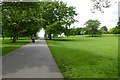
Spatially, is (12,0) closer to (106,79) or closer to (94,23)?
(106,79)

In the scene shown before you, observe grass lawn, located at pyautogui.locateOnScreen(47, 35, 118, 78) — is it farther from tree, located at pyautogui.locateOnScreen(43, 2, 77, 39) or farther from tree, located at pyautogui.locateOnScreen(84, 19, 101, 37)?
tree, located at pyautogui.locateOnScreen(84, 19, 101, 37)

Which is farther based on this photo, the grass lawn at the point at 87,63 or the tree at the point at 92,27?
the tree at the point at 92,27

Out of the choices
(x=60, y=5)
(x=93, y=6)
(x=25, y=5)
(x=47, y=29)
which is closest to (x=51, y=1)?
(x=60, y=5)

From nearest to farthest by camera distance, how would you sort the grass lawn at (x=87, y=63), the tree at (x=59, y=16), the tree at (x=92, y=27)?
the grass lawn at (x=87, y=63)
the tree at (x=59, y=16)
the tree at (x=92, y=27)

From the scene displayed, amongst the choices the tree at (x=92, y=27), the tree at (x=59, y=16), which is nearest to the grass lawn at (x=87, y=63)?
the tree at (x=59, y=16)

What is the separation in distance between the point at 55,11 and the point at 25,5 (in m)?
46.2

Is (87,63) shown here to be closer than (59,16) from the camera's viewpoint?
Yes

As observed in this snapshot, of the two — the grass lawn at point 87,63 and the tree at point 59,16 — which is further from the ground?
the tree at point 59,16

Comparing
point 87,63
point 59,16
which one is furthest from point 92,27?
point 87,63

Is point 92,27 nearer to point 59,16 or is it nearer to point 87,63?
point 59,16

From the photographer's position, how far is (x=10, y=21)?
43.6 metres

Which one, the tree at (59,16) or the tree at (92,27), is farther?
the tree at (92,27)

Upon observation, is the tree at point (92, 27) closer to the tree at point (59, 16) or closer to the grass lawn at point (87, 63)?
the tree at point (59, 16)

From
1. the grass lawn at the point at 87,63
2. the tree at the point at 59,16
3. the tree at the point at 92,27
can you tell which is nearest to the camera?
the grass lawn at the point at 87,63
